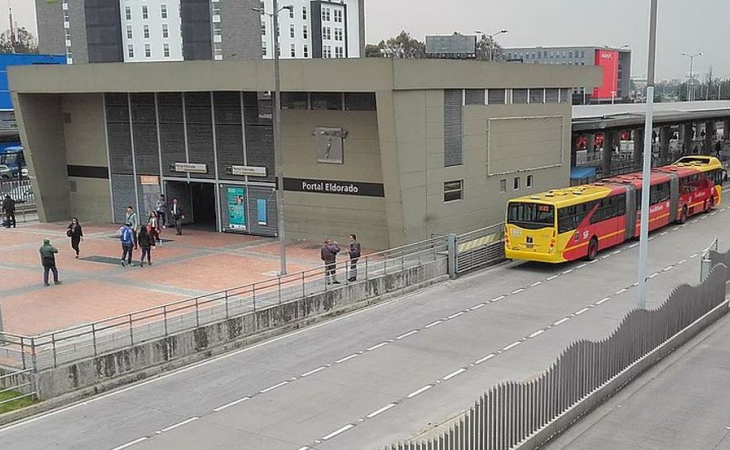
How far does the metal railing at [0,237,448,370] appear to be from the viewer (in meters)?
16.1

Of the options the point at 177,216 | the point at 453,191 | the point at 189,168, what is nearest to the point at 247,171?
the point at 189,168

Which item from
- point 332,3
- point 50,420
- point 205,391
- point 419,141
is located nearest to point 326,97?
point 419,141

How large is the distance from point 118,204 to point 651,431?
2771 cm

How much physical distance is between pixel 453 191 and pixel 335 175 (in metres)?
4.49

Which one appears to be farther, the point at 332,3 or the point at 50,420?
the point at 332,3

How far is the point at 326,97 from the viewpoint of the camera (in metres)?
29.2

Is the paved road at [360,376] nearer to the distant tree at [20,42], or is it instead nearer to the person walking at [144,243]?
the person walking at [144,243]

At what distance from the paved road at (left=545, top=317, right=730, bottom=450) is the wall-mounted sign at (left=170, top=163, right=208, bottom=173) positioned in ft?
69.1

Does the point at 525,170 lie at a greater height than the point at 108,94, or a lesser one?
lesser

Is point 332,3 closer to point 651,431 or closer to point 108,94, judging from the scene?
point 108,94

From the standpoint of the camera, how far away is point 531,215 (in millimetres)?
27297

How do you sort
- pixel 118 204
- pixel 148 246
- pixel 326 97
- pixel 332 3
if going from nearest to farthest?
1. pixel 148 246
2. pixel 326 97
3. pixel 118 204
4. pixel 332 3

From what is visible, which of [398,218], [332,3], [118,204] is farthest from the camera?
[332,3]

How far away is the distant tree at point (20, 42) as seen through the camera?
12875 cm
